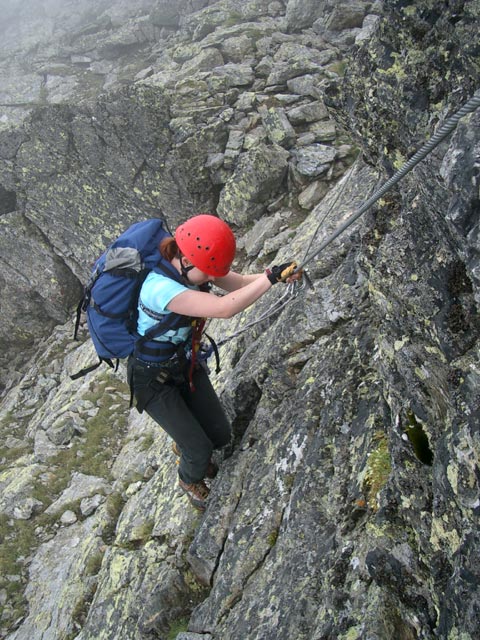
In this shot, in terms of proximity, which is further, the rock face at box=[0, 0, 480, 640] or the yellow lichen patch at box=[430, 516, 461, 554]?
the rock face at box=[0, 0, 480, 640]

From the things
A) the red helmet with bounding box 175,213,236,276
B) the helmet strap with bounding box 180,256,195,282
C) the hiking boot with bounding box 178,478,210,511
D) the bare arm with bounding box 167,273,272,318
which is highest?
the red helmet with bounding box 175,213,236,276

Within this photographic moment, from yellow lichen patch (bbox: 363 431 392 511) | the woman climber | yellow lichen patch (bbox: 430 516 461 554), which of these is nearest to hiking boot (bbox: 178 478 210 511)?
the woman climber

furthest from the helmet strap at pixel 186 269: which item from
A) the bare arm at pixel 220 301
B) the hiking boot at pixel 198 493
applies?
the hiking boot at pixel 198 493

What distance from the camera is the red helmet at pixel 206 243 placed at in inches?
260

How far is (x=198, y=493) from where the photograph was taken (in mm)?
9641

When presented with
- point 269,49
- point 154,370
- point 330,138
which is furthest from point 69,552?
point 269,49

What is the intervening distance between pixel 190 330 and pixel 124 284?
148cm

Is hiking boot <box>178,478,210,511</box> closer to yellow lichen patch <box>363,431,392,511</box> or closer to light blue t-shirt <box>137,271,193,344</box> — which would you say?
light blue t-shirt <box>137,271,193,344</box>

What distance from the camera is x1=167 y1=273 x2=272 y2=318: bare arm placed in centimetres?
601

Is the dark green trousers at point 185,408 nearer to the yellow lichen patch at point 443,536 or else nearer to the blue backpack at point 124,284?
the blue backpack at point 124,284

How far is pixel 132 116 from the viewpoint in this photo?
2755 cm

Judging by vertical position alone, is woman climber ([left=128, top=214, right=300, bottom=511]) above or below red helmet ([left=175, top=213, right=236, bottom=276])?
below

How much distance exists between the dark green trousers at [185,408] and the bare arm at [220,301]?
81.7 inches

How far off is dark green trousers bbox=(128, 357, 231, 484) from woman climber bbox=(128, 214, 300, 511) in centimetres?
2
